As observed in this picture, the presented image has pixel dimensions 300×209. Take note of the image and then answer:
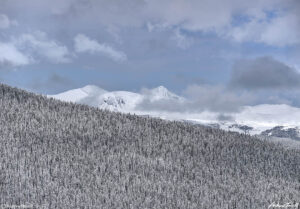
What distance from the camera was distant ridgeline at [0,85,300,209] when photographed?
115250 mm

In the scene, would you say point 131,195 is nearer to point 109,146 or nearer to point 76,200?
point 76,200

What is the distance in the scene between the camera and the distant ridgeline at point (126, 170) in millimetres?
115250

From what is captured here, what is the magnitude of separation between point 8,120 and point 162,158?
197 ft

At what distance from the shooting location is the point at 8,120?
185 m

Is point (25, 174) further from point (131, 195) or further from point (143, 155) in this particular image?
point (143, 155)

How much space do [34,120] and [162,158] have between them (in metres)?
55.3

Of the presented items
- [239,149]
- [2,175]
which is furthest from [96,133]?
[2,175]

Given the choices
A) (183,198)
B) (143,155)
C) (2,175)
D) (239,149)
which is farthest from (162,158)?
(2,175)

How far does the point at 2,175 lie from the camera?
12012 cm

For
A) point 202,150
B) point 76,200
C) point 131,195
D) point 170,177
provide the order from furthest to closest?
1. point 202,150
2. point 170,177
3. point 131,195
4. point 76,200

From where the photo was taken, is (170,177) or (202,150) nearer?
(170,177)

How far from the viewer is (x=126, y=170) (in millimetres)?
149625

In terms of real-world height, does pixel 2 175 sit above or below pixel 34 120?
below

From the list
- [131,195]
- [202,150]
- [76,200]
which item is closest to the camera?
[76,200]
